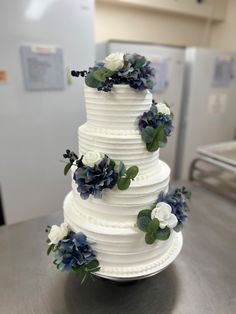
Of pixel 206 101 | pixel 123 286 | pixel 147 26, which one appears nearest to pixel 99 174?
pixel 123 286

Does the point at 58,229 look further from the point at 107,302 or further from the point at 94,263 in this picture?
the point at 107,302

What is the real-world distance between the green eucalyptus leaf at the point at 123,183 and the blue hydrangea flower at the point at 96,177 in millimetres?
14

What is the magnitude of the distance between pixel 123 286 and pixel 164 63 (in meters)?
1.90

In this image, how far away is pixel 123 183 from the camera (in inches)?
25.2

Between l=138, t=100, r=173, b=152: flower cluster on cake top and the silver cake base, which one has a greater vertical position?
l=138, t=100, r=173, b=152: flower cluster on cake top

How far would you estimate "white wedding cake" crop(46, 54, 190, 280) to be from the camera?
657 mm

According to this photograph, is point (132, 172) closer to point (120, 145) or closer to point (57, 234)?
point (120, 145)

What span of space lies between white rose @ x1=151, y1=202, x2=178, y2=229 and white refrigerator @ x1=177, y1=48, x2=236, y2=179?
1907 millimetres

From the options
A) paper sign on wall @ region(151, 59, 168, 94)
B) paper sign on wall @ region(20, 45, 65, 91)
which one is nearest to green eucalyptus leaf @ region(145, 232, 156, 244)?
paper sign on wall @ region(20, 45, 65, 91)

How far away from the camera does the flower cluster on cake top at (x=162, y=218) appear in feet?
2.12

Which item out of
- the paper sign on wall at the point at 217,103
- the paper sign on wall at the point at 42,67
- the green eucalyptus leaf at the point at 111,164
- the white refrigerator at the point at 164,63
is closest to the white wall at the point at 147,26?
the white refrigerator at the point at 164,63

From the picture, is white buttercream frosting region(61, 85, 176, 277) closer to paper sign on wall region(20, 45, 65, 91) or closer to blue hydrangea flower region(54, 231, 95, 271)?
blue hydrangea flower region(54, 231, 95, 271)

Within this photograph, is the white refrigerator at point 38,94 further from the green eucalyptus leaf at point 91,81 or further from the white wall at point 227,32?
the white wall at point 227,32

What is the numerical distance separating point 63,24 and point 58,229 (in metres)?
1.33
